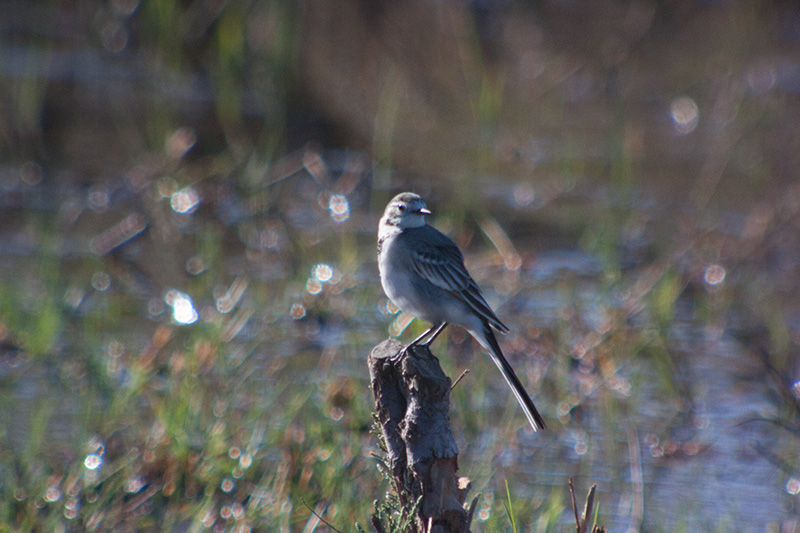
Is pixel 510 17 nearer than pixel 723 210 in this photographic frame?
No

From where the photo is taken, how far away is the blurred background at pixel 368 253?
5805mm

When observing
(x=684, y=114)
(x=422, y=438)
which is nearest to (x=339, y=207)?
(x=684, y=114)

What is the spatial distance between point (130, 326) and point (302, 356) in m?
1.43

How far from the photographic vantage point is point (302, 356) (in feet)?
25.7

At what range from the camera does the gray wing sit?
202 inches

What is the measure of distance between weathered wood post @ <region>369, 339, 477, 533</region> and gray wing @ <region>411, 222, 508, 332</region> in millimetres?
921

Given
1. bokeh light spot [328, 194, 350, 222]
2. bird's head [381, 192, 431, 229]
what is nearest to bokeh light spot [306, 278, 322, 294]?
bokeh light spot [328, 194, 350, 222]

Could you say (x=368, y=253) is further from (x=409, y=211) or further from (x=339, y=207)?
(x=409, y=211)

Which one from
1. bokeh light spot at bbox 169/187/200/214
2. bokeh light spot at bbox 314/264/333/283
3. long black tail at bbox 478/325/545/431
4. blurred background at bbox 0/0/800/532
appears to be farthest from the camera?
bokeh light spot at bbox 169/187/200/214

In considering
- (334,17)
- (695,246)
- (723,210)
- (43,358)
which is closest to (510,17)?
(334,17)

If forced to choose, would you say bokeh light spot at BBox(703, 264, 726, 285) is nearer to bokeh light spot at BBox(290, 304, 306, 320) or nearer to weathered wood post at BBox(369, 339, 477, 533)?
bokeh light spot at BBox(290, 304, 306, 320)

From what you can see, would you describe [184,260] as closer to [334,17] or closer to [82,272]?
[82,272]

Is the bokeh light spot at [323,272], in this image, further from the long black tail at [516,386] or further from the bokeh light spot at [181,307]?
the long black tail at [516,386]

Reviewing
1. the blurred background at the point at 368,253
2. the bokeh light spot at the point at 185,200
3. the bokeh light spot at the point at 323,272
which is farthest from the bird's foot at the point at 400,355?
the bokeh light spot at the point at 185,200
